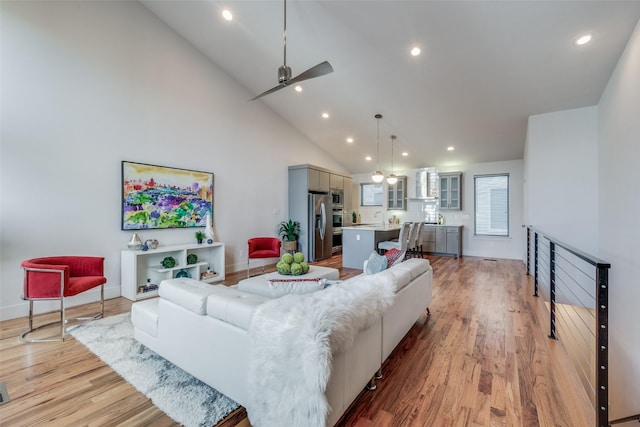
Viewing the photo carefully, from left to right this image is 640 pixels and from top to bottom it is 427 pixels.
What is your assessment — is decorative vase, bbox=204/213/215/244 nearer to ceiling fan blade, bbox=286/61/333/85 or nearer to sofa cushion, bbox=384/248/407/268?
ceiling fan blade, bbox=286/61/333/85

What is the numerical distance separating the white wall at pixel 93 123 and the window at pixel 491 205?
6.55m

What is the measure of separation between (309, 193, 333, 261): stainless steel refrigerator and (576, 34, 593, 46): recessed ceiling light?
16.3 ft

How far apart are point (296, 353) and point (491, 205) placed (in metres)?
7.98

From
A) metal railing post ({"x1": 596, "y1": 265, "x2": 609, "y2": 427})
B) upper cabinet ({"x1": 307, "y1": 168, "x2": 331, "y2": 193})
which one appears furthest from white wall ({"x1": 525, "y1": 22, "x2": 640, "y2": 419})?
upper cabinet ({"x1": 307, "y1": 168, "x2": 331, "y2": 193})

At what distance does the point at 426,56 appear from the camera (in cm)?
401

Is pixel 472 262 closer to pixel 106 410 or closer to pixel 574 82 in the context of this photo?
pixel 574 82

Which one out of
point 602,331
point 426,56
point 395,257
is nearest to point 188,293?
point 395,257

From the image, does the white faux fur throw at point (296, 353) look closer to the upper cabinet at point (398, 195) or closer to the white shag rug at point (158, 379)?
the white shag rug at point (158, 379)

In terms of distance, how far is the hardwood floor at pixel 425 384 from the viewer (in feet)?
5.62

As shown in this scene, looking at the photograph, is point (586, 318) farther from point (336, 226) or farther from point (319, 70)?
point (319, 70)

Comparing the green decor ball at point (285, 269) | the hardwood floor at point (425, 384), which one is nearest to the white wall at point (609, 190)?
the hardwood floor at point (425, 384)

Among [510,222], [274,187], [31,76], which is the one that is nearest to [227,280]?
[274,187]

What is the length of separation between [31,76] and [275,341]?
4.36 m

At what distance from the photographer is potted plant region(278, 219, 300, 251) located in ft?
21.7
